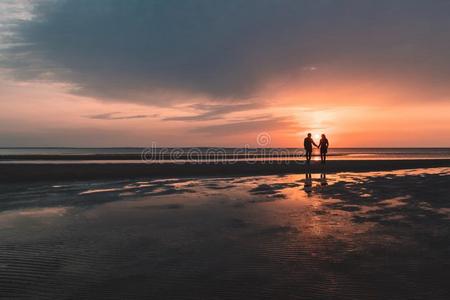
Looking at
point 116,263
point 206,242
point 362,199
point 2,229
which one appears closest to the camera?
point 116,263

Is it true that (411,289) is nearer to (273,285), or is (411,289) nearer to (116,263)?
(273,285)

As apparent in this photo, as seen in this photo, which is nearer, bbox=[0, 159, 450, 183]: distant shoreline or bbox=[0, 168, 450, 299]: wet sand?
bbox=[0, 168, 450, 299]: wet sand

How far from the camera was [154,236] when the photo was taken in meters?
8.23

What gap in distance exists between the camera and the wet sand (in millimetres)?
5031

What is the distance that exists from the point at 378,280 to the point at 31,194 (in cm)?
1522

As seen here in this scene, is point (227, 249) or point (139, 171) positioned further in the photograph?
point (139, 171)

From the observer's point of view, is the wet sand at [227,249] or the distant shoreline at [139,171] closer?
the wet sand at [227,249]

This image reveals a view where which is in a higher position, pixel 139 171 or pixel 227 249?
pixel 139 171

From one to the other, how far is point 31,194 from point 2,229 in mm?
7641

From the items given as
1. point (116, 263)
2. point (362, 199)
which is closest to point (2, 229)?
point (116, 263)

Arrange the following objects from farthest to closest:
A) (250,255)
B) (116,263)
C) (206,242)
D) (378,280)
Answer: (206,242) → (250,255) → (116,263) → (378,280)

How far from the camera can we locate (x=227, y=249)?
7.06m

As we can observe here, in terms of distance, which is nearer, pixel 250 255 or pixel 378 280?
pixel 378 280

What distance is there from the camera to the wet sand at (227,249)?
5031mm
